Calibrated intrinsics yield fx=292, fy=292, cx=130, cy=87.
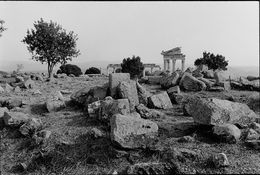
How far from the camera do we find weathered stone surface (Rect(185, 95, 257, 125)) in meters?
9.02

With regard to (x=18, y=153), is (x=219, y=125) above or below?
above

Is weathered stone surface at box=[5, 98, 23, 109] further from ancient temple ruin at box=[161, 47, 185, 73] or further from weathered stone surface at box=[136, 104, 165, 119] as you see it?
ancient temple ruin at box=[161, 47, 185, 73]

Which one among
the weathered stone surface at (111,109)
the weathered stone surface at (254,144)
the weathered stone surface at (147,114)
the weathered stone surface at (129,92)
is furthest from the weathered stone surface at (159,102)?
the weathered stone surface at (254,144)

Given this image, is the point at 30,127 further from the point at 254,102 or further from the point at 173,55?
the point at 173,55

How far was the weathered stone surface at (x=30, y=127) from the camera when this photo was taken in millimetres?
9938

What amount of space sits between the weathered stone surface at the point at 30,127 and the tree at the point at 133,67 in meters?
30.4

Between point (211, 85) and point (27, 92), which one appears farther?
point (211, 85)

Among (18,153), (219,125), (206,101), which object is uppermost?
(206,101)

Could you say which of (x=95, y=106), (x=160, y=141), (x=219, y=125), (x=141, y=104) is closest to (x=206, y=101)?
(x=219, y=125)

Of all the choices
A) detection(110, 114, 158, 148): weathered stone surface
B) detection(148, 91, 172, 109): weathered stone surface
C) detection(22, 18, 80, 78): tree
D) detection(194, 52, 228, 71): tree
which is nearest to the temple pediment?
detection(194, 52, 228, 71): tree

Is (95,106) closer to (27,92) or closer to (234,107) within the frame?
(234,107)

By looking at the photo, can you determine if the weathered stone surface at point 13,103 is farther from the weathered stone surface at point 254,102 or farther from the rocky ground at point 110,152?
the weathered stone surface at point 254,102

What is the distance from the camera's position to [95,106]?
1094 centimetres

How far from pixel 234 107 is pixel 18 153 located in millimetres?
7188
